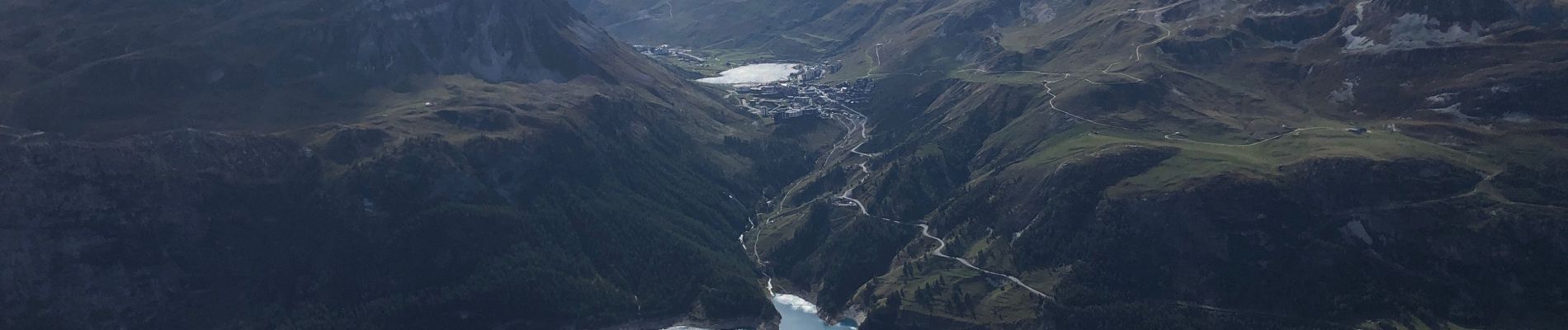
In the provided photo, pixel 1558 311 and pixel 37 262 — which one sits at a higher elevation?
pixel 37 262

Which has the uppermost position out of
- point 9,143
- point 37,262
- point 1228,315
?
point 9,143

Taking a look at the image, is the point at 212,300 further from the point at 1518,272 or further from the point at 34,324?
the point at 1518,272

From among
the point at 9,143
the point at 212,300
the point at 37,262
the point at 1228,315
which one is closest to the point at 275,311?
the point at 212,300

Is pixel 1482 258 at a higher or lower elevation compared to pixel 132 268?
lower

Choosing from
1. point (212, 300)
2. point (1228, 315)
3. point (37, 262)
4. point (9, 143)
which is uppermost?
point (9, 143)

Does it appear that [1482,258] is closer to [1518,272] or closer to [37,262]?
[1518,272]

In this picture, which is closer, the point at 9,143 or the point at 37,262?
the point at 37,262

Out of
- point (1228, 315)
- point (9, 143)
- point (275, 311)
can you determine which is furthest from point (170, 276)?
point (1228, 315)

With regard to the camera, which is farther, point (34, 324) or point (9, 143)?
point (9, 143)
